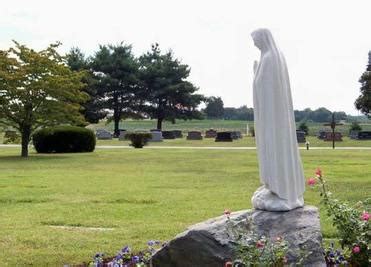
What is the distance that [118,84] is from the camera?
57031mm

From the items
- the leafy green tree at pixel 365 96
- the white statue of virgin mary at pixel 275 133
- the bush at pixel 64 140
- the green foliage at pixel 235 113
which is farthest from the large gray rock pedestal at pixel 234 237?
the green foliage at pixel 235 113

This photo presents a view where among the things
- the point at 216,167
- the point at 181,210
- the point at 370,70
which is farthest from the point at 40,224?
the point at 370,70

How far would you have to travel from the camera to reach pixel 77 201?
500 inches

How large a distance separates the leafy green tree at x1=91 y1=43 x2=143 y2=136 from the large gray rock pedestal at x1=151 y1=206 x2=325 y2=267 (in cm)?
5060

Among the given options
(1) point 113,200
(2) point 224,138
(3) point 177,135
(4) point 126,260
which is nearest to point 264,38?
(4) point 126,260

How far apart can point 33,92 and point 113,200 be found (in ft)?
54.0

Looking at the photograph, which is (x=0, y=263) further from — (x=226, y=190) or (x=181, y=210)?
(x=226, y=190)

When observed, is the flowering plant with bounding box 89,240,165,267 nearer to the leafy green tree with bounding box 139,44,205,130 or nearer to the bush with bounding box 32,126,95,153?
the bush with bounding box 32,126,95,153

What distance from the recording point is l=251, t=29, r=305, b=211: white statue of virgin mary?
20.1ft

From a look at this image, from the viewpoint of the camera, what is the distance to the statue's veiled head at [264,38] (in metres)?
6.20

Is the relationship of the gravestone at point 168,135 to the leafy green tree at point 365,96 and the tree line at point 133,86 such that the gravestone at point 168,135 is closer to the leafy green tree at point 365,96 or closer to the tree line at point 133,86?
the tree line at point 133,86

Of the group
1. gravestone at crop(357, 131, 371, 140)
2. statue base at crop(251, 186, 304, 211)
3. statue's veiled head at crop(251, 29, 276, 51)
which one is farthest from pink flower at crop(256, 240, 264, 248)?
gravestone at crop(357, 131, 371, 140)

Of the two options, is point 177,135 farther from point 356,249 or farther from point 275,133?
point 356,249

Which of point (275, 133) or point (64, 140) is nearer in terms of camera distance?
point (275, 133)
